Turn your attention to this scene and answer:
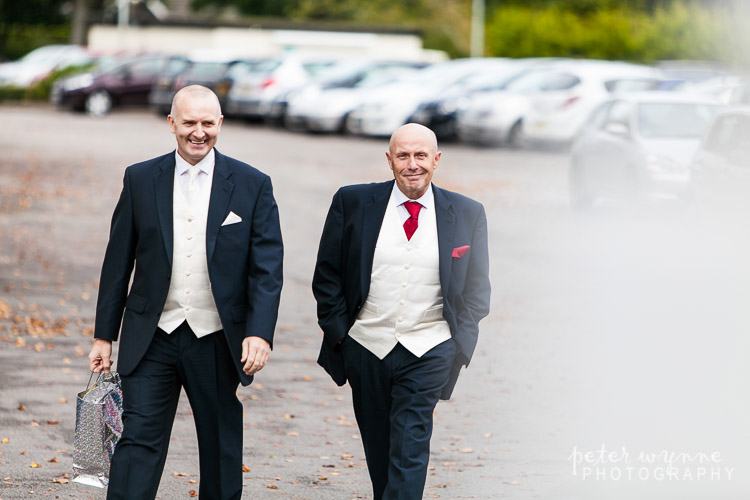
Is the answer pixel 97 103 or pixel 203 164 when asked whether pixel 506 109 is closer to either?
pixel 97 103

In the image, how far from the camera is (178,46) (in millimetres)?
55875

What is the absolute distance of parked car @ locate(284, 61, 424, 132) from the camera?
3016 centimetres

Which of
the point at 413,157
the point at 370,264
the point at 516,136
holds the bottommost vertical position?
the point at 370,264

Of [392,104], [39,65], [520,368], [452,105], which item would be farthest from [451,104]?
[39,65]

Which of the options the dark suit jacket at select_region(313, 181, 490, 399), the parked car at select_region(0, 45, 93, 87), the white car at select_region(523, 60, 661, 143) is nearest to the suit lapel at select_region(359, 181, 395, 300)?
the dark suit jacket at select_region(313, 181, 490, 399)

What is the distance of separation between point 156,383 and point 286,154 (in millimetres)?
20410

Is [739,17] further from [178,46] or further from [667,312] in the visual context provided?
[667,312]

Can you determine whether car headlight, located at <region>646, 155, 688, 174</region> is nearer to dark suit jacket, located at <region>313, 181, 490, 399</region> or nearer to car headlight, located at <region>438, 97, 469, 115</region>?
dark suit jacket, located at <region>313, 181, 490, 399</region>

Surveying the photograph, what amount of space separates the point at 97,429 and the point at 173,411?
1.01 ft

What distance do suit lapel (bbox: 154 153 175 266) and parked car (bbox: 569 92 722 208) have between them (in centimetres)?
1114

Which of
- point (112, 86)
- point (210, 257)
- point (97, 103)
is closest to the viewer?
point (210, 257)

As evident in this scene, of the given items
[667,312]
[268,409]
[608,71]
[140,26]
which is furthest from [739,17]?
[268,409]

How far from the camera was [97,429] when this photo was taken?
15.7 feet

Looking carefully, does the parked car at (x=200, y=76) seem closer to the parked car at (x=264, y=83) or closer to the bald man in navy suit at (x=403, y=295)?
the parked car at (x=264, y=83)
